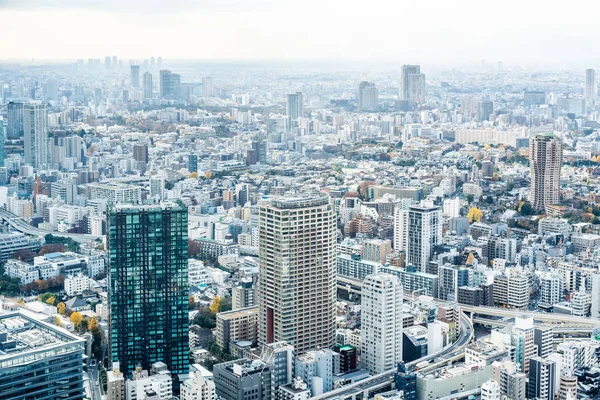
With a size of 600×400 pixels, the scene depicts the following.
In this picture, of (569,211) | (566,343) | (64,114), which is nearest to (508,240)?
(569,211)

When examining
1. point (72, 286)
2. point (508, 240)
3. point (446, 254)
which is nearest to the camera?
point (72, 286)

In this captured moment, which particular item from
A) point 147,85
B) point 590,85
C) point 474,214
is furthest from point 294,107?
point 590,85

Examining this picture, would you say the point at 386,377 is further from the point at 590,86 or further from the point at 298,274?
the point at 590,86

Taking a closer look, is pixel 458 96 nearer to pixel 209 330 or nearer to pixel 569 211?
pixel 569 211

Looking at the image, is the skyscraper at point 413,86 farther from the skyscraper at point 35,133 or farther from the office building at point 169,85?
the skyscraper at point 35,133

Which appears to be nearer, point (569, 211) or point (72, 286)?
point (72, 286)

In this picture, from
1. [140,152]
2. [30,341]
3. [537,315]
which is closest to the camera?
[30,341]
